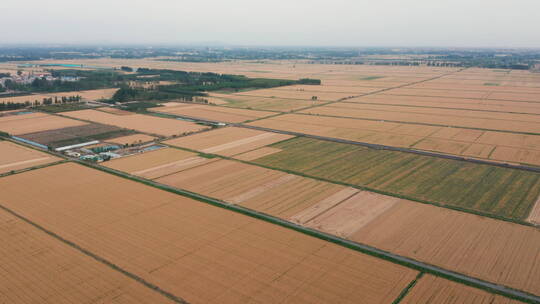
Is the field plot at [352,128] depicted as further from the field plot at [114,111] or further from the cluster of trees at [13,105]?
the cluster of trees at [13,105]

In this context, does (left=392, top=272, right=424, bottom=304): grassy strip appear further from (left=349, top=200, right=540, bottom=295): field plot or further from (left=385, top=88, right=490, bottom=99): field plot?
(left=385, top=88, right=490, bottom=99): field plot

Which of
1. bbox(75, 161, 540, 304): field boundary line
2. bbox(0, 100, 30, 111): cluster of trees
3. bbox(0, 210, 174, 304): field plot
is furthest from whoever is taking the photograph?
bbox(0, 100, 30, 111): cluster of trees

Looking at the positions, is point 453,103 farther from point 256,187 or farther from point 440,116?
point 256,187

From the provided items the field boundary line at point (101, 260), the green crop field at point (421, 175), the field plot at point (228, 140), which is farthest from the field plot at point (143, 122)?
the field boundary line at point (101, 260)

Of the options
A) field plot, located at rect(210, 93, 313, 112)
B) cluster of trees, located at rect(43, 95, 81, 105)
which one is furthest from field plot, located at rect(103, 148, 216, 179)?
cluster of trees, located at rect(43, 95, 81, 105)

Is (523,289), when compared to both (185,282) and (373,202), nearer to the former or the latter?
(373,202)

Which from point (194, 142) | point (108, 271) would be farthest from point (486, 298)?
point (194, 142)
